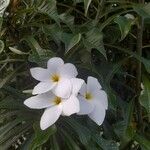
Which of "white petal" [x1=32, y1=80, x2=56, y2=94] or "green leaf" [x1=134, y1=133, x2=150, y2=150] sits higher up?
→ "white petal" [x1=32, y1=80, x2=56, y2=94]

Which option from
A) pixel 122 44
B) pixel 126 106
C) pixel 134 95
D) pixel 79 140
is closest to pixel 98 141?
pixel 79 140

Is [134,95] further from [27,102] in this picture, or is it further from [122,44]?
[27,102]

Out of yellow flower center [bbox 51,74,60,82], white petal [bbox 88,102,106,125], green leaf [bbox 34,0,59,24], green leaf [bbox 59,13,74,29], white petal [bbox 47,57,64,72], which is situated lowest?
white petal [bbox 88,102,106,125]

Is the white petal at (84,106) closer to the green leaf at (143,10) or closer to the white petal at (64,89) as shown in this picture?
the white petal at (64,89)

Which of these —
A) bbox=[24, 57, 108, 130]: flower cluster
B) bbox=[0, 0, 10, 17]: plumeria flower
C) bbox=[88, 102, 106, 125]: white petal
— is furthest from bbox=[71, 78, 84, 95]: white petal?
bbox=[0, 0, 10, 17]: plumeria flower

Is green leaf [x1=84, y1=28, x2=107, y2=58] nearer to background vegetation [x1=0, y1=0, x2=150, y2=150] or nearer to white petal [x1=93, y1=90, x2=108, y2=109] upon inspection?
background vegetation [x1=0, y1=0, x2=150, y2=150]

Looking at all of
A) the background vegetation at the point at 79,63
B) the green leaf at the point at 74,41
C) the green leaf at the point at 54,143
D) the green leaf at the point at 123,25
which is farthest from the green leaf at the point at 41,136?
the green leaf at the point at 123,25

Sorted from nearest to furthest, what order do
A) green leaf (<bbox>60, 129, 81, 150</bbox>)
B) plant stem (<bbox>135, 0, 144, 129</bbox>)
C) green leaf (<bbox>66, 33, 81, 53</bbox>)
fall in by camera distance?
green leaf (<bbox>66, 33, 81, 53</bbox>) < green leaf (<bbox>60, 129, 81, 150</bbox>) < plant stem (<bbox>135, 0, 144, 129</bbox>)
